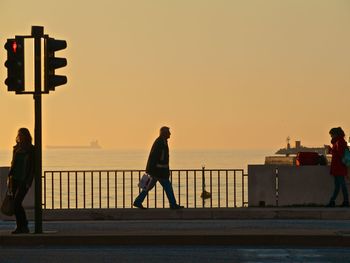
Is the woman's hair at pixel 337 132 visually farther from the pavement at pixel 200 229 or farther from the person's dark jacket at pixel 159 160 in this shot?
the person's dark jacket at pixel 159 160

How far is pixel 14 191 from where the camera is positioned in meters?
20.5

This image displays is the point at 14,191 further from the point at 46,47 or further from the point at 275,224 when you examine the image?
the point at 275,224

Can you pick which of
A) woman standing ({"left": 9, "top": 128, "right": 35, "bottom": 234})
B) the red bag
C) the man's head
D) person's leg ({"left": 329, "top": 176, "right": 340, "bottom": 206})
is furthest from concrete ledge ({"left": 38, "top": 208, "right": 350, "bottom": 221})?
woman standing ({"left": 9, "top": 128, "right": 35, "bottom": 234})

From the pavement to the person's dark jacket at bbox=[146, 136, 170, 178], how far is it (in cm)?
85

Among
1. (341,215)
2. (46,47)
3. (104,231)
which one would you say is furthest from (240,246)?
(341,215)

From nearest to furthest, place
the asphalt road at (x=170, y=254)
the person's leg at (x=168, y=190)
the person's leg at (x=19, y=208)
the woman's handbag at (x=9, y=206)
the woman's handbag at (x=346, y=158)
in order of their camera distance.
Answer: the asphalt road at (x=170, y=254) → the person's leg at (x=19, y=208) → the woman's handbag at (x=9, y=206) → the person's leg at (x=168, y=190) → the woman's handbag at (x=346, y=158)

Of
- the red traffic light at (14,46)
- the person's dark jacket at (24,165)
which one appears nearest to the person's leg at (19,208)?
the person's dark jacket at (24,165)

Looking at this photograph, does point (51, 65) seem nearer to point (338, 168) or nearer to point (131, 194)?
point (338, 168)

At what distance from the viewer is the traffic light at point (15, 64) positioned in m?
19.9

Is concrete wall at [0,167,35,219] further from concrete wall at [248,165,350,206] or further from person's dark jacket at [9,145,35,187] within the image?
person's dark jacket at [9,145,35,187]

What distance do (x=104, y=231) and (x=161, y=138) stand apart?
17.7 feet

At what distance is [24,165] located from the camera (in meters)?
20.3

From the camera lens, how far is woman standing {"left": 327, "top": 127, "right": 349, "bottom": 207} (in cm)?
2602

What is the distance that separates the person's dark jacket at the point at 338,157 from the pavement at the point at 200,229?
987mm
